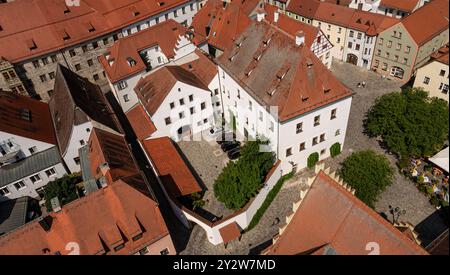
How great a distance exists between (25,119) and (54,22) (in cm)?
2326

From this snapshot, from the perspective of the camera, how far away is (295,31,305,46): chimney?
39.9 m

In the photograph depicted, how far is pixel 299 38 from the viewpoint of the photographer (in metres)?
40.1

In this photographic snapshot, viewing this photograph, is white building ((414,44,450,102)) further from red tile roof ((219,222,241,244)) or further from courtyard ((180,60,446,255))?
red tile roof ((219,222,241,244))

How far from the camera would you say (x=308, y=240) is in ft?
96.6

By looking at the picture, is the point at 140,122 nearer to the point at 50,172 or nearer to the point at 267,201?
the point at 50,172

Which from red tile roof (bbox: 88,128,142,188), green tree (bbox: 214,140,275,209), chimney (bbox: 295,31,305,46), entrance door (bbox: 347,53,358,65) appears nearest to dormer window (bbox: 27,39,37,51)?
red tile roof (bbox: 88,128,142,188)

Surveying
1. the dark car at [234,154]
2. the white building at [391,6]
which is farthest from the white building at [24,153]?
the white building at [391,6]

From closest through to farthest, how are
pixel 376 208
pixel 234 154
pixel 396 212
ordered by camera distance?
pixel 396 212 < pixel 376 208 < pixel 234 154

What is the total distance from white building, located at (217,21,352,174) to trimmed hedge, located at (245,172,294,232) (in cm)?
138

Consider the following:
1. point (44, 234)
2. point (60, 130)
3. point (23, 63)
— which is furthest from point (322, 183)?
point (23, 63)

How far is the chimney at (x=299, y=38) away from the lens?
39.9m

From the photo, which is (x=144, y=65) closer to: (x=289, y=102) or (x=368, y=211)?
(x=289, y=102)

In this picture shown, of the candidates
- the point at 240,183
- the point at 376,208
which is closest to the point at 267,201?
the point at 240,183

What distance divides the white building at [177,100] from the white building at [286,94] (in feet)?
14.7
